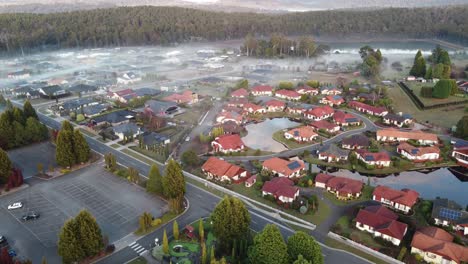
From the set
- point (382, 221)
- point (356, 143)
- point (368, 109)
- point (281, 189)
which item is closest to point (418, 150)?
point (356, 143)

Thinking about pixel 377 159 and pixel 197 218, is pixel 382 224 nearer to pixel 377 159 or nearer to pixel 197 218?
pixel 377 159

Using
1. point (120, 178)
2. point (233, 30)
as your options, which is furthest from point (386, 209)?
point (233, 30)

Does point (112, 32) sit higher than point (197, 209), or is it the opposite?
point (112, 32)

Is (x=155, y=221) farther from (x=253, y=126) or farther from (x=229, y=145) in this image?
(x=253, y=126)

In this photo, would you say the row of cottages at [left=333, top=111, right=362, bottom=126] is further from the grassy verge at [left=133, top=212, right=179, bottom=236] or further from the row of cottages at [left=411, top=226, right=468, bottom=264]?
the grassy verge at [left=133, top=212, right=179, bottom=236]

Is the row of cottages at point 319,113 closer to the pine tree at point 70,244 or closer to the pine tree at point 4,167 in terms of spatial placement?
the pine tree at point 70,244

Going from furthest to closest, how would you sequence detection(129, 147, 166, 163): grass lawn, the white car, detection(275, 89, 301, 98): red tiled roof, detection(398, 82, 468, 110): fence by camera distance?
detection(275, 89, 301, 98): red tiled roof → detection(398, 82, 468, 110): fence → detection(129, 147, 166, 163): grass lawn → the white car

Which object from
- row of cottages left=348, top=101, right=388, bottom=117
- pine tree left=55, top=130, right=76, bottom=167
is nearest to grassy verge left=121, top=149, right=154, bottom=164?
pine tree left=55, top=130, right=76, bottom=167
